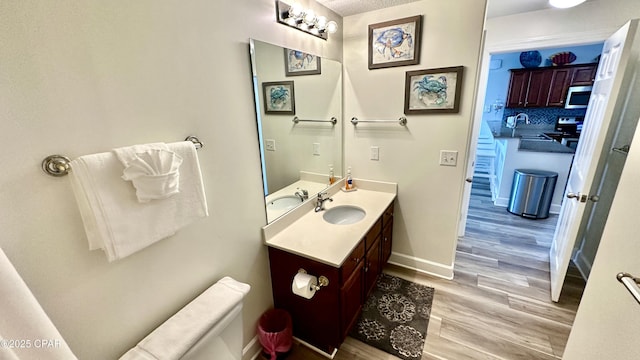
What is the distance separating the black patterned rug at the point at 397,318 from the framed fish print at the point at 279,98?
165cm

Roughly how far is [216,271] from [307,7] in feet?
5.83

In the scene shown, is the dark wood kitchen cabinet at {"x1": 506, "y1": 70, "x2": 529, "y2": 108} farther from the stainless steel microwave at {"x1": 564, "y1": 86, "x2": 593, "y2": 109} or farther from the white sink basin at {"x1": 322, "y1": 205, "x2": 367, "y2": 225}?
the white sink basin at {"x1": 322, "y1": 205, "x2": 367, "y2": 225}

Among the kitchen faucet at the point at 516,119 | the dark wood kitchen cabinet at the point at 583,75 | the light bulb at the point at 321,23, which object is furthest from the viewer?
the kitchen faucet at the point at 516,119

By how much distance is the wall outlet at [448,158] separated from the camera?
204cm

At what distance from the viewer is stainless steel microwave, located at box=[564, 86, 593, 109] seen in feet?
16.2

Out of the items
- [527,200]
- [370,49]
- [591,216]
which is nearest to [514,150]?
[527,200]

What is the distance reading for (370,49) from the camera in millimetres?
2107

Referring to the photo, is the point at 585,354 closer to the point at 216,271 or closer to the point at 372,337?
the point at 372,337

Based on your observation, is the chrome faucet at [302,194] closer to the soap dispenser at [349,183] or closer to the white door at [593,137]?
the soap dispenser at [349,183]

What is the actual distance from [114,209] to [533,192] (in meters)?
4.31

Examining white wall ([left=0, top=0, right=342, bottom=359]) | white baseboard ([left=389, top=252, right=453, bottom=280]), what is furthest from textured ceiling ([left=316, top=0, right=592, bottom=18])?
white baseboard ([left=389, top=252, right=453, bottom=280])

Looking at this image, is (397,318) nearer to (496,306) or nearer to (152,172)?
(496,306)

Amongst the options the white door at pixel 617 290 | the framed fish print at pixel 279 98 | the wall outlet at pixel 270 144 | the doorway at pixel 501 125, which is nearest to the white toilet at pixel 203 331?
the wall outlet at pixel 270 144

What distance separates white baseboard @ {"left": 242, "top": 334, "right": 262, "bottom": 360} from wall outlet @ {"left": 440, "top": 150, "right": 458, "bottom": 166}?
6.34 ft
